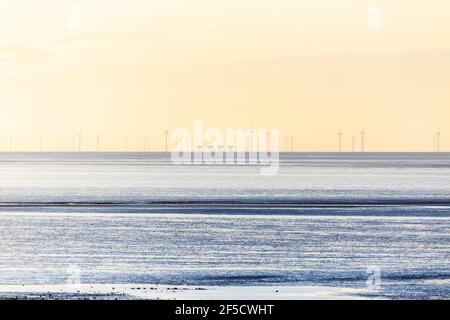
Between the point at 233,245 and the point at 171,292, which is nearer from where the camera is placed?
the point at 171,292

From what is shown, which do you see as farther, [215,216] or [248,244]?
[215,216]

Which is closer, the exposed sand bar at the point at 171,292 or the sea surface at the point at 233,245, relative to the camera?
the exposed sand bar at the point at 171,292

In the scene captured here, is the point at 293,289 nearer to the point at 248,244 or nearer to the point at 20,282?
the point at 20,282

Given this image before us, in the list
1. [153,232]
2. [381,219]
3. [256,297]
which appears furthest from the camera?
[381,219]

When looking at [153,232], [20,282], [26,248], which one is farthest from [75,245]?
[20,282]

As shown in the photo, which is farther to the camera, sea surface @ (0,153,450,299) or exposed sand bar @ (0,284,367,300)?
sea surface @ (0,153,450,299)

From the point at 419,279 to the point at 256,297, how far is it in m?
7.06

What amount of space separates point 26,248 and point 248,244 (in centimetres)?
1014

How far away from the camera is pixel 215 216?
68.2 m
